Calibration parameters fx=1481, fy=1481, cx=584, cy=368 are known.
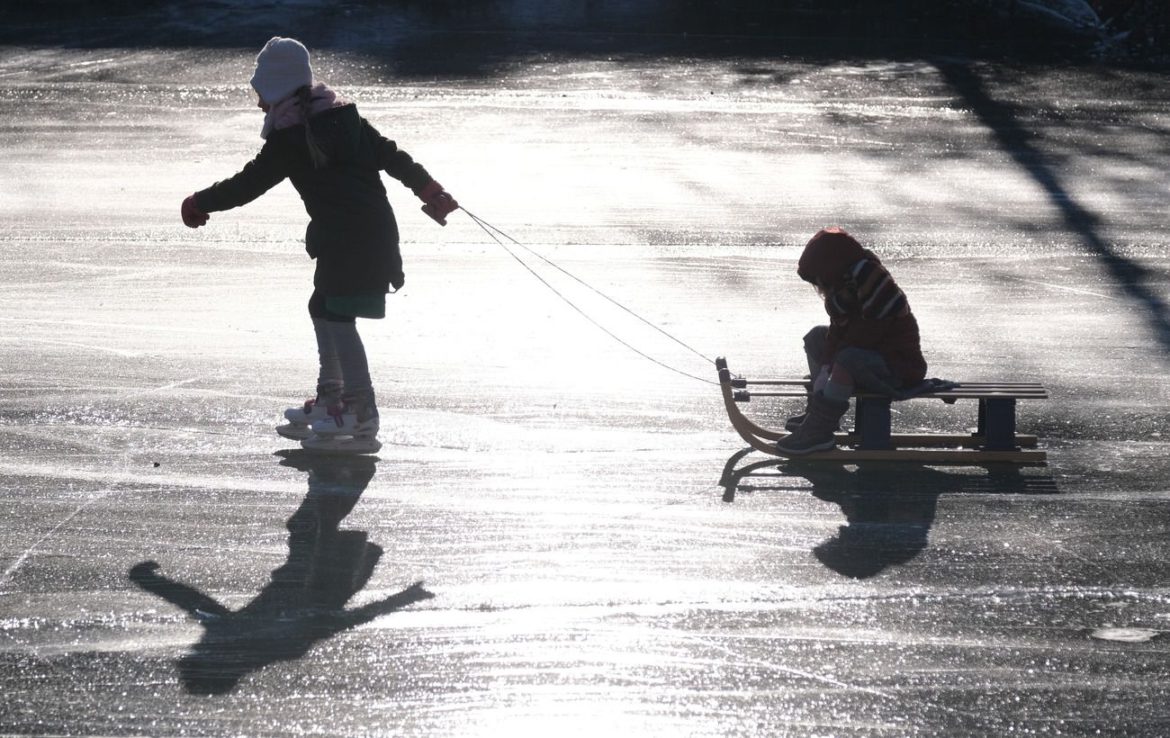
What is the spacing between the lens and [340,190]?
621 cm

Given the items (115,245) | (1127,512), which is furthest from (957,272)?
(115,245)

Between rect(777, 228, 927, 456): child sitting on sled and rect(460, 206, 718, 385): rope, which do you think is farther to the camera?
rect(460, 206, 718, 385): rope

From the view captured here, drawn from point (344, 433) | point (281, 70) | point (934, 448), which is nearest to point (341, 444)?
point (344, 433)

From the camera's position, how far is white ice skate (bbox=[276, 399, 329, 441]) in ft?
21.6

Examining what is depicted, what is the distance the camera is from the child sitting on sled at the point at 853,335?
623 centimetres

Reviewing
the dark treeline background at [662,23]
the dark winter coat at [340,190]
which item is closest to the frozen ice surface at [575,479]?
the dark winter coat at [340,190]

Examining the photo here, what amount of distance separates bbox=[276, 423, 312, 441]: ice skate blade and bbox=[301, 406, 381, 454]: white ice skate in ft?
0.26

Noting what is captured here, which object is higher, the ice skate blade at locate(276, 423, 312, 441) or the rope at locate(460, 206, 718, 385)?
the ice skate blade at locate(276, 423, 312, 441)

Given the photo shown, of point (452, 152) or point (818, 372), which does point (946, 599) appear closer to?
point (818, 372)

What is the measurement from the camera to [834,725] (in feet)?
13.6

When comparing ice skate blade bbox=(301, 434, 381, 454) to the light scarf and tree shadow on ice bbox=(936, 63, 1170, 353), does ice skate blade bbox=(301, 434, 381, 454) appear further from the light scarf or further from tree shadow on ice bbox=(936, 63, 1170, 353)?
tree shadow on ice bbox=(936, 63, 1170, 353)

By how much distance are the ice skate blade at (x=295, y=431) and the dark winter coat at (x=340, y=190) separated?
2.16 feet

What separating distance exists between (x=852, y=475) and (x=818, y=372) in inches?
21.2

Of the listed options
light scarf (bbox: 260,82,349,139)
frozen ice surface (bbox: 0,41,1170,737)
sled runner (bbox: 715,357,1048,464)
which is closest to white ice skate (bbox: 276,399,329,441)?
frozen ice surface (bbox: 0,41,1170,737)
